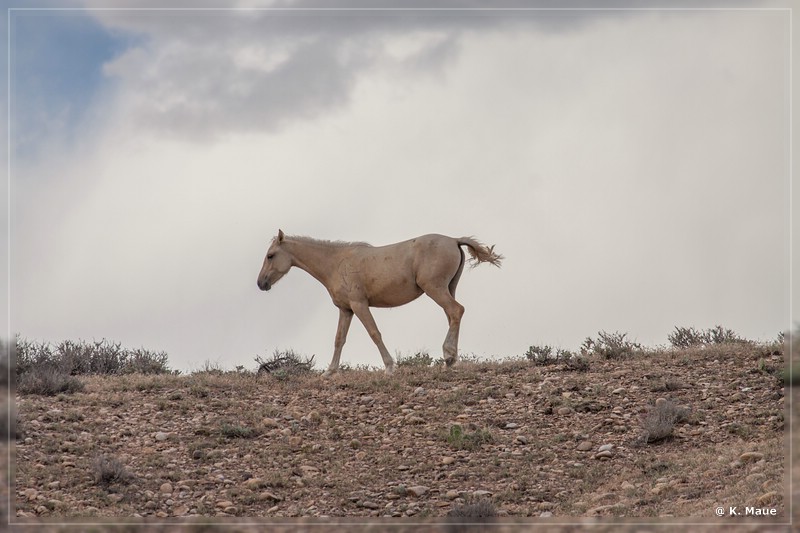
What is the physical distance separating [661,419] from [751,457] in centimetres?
173

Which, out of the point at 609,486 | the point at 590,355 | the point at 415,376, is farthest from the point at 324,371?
the point at 609,486

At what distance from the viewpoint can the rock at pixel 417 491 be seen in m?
11.4

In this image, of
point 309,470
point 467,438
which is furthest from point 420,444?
point 309,470

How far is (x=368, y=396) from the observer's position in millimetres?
15508

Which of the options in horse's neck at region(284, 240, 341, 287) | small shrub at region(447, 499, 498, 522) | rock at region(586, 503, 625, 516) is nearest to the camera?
small shrub at region(447, 499, 498, 522)

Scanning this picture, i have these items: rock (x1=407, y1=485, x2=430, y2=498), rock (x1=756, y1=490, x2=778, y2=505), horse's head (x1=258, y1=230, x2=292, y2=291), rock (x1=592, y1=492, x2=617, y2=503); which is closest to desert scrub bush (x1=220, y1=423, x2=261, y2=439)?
rock (x1=407, y1=485, x2=430, y2=498)

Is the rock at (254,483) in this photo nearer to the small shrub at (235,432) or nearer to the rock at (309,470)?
the rock at (309,470)

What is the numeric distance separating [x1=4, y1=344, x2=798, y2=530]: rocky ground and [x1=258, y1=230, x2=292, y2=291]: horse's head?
91.3 inches

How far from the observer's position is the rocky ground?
11.0 metres

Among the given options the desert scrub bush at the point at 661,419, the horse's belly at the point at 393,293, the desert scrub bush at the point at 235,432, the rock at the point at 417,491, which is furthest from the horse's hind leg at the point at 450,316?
the rock at the point at 417,491

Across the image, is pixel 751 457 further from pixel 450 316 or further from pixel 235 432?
pixel 450 316

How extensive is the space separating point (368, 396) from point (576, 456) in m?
3.94

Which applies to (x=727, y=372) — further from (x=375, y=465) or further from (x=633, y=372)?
(x=375, y=465)

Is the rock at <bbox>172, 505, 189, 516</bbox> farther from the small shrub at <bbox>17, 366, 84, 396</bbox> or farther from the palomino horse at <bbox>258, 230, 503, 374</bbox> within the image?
the palomino horse at <bbox>258, 230, 503, 374</bbox>
